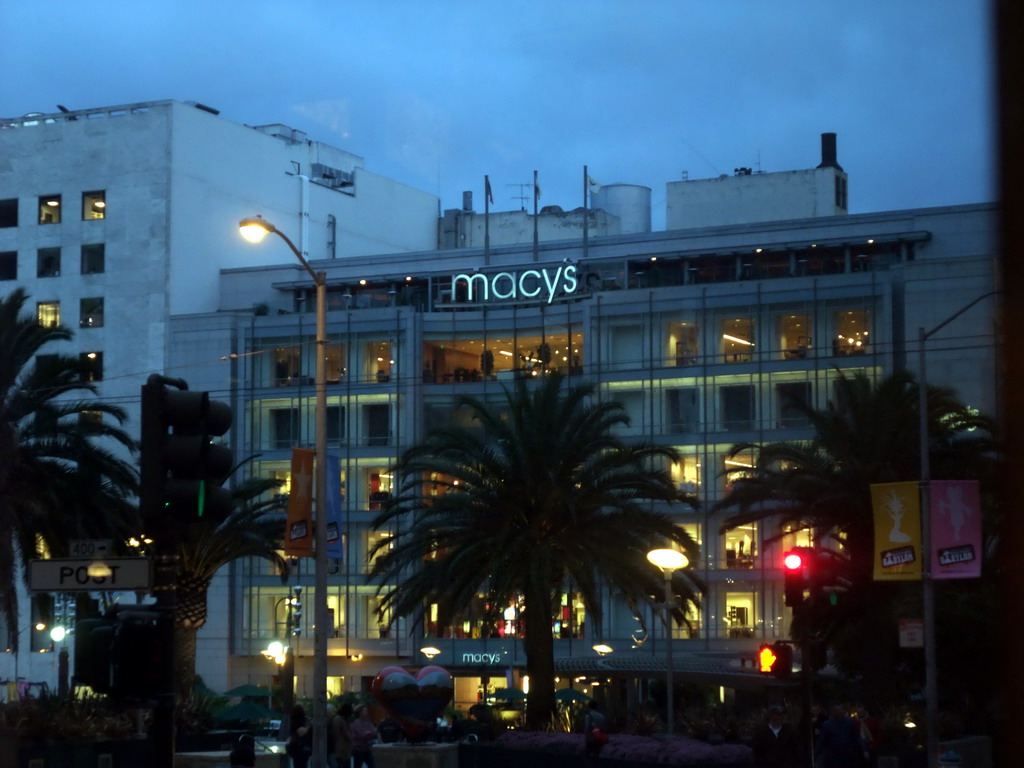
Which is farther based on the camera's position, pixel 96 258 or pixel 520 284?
pixel 96 258

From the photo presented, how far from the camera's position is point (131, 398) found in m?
73.8

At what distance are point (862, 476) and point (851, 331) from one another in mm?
25173

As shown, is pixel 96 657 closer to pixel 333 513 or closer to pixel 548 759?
pixel 333 513

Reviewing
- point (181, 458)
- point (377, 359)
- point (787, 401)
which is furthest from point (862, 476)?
point (377, 359)

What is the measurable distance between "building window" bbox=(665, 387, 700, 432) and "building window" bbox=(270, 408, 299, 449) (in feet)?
63.0

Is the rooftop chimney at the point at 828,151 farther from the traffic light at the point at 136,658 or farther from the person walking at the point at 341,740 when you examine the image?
the traffic light at the point at 136,658

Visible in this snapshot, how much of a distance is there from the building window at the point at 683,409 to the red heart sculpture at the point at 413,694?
95.3 ft

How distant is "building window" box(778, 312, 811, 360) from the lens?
6756 centimetres

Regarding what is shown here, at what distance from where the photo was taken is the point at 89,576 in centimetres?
973

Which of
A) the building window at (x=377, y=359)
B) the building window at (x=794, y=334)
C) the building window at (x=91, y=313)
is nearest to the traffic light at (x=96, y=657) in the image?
the building window at (x=794, y=334)

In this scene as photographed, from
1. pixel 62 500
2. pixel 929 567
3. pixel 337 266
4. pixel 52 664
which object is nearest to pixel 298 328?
pixel 337 266

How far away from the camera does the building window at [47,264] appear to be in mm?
81438

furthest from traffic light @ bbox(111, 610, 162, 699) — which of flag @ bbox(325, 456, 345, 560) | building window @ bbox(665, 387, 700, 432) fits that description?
building window @ bbox(665, 387, 700, 432)

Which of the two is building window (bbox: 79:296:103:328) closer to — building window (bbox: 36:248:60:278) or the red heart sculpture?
building window (bbox: 36:248:60:278)
